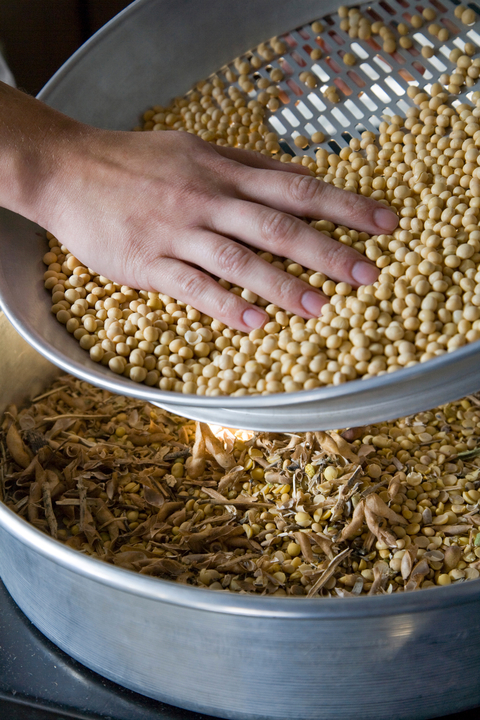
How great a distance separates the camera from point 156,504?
918 millimetres

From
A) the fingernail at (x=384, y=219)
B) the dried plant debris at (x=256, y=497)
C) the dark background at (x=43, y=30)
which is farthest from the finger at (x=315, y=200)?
the dark background at (x=43, y=30)

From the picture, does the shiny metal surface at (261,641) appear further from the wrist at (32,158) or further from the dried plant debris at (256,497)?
the wrist at (32,158)

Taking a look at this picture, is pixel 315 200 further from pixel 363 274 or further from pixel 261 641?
pixel 261 641

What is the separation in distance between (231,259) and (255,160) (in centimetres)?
22

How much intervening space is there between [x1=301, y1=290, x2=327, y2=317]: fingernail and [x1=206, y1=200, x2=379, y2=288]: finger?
3cm

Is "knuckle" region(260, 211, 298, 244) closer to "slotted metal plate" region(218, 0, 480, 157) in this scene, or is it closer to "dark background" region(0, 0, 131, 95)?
"slotted metal plate" region(218, 0, 480, 157)

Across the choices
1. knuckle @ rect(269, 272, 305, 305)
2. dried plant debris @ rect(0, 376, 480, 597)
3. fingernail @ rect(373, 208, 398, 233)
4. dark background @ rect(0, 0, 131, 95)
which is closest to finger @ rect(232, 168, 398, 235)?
fingernail @ rect(373, 208, 398, 233)

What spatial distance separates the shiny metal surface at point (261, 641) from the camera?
0.57m

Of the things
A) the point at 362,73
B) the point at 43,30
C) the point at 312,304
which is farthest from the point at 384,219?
the point at 43,30

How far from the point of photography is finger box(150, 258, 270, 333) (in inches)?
29.0

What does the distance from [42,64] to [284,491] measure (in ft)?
3.74

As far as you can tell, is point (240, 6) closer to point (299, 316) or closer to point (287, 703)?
point (299, 316)

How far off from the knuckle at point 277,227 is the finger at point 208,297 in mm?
77

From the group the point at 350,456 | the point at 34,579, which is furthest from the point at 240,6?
the point at 34,579
